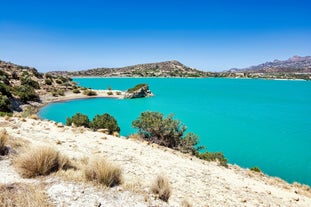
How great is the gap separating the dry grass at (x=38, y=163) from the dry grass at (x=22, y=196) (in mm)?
531

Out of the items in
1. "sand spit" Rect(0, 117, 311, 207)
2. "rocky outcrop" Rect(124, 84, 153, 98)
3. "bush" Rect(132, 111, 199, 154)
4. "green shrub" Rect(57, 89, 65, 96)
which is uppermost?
"sand spit" Rect(0, 117, 311, 207)

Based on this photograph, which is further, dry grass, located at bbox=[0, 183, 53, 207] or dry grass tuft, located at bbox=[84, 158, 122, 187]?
dry grass tuft, located at bbox=[84, 158, 122, 187]

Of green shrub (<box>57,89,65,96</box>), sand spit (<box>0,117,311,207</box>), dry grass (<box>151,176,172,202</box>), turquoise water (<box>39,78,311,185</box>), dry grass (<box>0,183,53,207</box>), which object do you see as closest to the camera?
dry grass (<box>0,183,53,207</box>)

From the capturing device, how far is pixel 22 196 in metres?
4.36

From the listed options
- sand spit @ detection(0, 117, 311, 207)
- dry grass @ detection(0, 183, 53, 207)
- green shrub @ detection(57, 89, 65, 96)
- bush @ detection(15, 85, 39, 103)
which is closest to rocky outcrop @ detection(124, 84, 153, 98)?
green shrub @ detection(57, 89, 65, 96)

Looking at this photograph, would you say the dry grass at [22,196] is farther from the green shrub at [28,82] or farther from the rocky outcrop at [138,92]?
the rocky outcrop at [138,92]

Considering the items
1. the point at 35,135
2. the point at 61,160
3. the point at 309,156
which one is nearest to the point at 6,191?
the point at 61,160

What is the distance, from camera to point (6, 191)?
445 centimetres

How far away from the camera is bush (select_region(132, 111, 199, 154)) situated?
16.9m

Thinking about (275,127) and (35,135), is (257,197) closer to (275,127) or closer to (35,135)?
(35,135)

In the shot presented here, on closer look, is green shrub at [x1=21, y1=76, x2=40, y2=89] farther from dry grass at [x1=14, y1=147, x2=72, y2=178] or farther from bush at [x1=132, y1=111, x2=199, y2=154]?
dry grass at [x1=14, y1=147, x2=72, y2=178]

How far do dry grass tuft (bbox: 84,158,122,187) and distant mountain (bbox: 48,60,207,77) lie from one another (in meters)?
152

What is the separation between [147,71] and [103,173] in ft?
550

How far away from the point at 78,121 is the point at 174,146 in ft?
26.1
